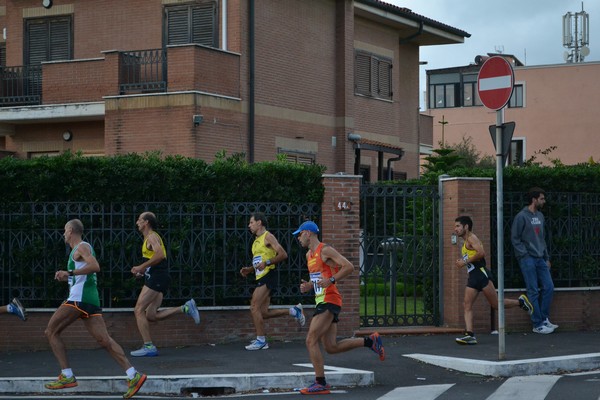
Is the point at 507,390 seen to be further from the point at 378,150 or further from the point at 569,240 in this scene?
the point at 378,150

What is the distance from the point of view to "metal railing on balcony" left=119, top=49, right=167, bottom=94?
78.5 ft

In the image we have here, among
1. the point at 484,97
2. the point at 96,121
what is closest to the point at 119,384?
the point at 484,97

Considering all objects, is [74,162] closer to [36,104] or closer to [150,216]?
[150,216]

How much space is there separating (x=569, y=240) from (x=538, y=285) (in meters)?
1.10

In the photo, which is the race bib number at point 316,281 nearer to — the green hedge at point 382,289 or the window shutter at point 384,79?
the green hedge at point 382,289

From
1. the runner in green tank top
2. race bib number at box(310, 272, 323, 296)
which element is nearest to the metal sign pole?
race bib number at box(310, 272, 323, 296)

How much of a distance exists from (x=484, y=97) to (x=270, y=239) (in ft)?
11.4

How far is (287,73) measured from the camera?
1035 inches

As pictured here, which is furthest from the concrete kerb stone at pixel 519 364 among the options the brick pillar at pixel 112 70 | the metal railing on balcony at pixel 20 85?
the metal railing on balcony at pixel 20 85

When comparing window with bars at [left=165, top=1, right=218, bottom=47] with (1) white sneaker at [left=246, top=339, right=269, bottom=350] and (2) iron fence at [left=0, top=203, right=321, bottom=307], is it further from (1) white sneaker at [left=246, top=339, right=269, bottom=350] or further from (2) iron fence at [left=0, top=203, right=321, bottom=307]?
(1) white sneaker at [left=246, top=339, right=269, bottom=350]

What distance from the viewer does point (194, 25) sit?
82.3ft

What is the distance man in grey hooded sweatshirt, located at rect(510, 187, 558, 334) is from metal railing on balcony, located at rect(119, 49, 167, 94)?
1033 cm

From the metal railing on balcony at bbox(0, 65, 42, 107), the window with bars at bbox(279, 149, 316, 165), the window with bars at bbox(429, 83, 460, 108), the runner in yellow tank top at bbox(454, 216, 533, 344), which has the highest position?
the window with bars at bbox(429, 83, 460, 108)

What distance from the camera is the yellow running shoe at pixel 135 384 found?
11172 mm
